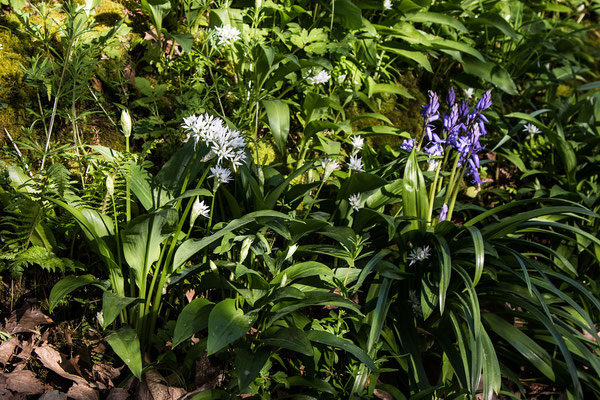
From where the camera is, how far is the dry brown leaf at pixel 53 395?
154 cm

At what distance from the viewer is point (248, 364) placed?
1.58 meters

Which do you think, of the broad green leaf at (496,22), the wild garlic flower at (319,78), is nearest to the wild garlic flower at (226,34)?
the wild garlic flower at (319,78)

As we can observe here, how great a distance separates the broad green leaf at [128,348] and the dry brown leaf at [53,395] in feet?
0.73

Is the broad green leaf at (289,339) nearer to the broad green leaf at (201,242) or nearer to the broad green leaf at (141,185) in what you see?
the broad green leaf at (201,242)

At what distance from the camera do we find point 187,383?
1.77 metres

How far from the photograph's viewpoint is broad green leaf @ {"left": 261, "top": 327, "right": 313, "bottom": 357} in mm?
1579

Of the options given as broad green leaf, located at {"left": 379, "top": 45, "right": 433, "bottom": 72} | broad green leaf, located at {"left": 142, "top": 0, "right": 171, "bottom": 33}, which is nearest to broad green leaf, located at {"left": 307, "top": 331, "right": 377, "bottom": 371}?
broad green leaf, located at {"left": 142, "top": 0, "right": 171, "bottom": 33}

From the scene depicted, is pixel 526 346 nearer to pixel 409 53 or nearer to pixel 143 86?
pixel 409 53

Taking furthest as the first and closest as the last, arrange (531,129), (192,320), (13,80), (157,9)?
(531,129), (157,9), (13,80), (192,320)

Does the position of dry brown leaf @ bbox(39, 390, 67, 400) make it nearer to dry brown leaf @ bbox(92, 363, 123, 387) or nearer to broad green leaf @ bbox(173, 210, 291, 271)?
dry brown leaf @ bbox(92, 363, 123, 387)

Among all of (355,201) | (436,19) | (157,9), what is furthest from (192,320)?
(436,19)

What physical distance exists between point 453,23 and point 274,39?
1.20m

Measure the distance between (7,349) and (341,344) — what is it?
1151 mm

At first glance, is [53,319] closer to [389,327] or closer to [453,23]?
[389,327]
